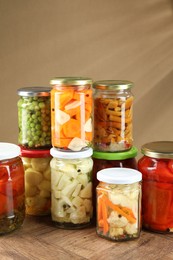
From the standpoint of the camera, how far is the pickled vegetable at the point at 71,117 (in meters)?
1.07

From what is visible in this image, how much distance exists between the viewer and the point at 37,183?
3.87 feet

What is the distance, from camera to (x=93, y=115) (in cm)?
114

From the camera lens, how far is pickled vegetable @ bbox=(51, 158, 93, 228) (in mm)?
1087

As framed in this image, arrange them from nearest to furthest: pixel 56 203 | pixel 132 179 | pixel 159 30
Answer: pixel 132 179
pixel 56 203
pixel 159 30

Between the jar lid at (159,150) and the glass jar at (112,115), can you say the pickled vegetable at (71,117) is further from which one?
the jar lid at (159,150)

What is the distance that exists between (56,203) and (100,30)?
1.01m

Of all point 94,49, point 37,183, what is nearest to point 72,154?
point 37,183

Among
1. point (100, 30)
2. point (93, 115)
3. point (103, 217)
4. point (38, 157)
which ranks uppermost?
point (100, 30)

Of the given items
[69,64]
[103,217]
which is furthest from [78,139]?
[69,64]

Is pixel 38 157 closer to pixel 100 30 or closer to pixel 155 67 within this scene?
pixel 100 30

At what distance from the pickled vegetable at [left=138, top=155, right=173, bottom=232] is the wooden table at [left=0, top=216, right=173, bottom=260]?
3 cm

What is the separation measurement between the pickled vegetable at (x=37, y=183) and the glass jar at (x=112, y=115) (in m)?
0.16

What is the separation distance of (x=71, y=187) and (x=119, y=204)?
139 mm

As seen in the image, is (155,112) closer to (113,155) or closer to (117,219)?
(113,155)
